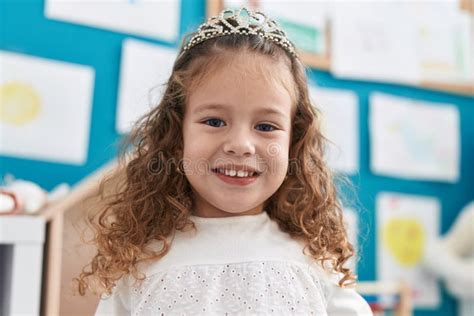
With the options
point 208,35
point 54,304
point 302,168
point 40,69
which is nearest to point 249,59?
point 208,35

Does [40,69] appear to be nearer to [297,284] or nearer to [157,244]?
[157,244]

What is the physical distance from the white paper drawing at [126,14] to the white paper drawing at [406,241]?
735 millimetres

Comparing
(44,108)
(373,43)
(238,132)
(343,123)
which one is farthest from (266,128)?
(373,43)

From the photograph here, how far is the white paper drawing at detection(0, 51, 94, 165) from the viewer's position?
1.19 metres

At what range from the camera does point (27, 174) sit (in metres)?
1.19

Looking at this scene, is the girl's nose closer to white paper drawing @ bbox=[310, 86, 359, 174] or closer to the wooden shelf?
the wooden shelf

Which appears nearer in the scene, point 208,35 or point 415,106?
point 208,35

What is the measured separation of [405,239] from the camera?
1.66 metres

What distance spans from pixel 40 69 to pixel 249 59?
625 millimetres

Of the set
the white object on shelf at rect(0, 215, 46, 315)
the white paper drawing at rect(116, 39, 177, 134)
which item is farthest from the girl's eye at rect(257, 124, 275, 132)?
the white paper drawing at rect(116, 39, 177, 134)

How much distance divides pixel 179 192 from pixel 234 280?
0.16 metres

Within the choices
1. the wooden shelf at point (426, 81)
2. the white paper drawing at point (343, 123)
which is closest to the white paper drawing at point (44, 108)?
the wooden shelf at point (426, 81)

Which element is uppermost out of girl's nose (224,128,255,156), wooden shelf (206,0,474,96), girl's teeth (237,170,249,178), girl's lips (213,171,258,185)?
wooden shelf (206,0,474,96)

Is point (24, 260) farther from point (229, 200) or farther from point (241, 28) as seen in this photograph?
point (241, 28)
